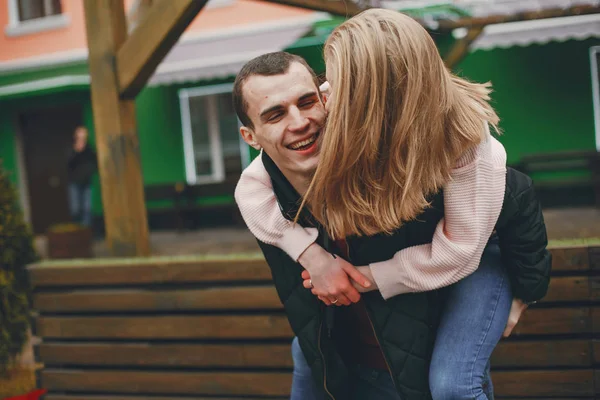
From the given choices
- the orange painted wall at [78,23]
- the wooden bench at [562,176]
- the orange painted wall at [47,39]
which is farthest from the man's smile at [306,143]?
the orange painted wall at [47,39]

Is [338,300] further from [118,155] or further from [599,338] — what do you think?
[118,155]

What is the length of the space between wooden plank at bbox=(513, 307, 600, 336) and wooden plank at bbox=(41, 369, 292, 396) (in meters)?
1.08

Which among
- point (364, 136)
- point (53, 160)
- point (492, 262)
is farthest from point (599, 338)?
point (53, 160)

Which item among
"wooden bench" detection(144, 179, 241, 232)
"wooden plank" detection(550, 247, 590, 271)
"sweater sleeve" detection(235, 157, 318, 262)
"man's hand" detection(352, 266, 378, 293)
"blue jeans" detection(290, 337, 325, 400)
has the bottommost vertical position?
"wooden bench" detection(144, 179, 241, 232)

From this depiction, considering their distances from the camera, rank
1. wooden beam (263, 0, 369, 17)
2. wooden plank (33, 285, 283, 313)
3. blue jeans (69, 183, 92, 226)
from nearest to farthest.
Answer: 1. wooden plank (33, 285, 283, 313)
2. wooden beam (263, 0, 369, 17)
3. blue jeans (69, 183, 92, 226)

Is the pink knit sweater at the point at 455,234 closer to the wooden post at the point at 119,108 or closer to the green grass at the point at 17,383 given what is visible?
the green grass at the point at 17,383

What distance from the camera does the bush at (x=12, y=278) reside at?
→ 158 inches

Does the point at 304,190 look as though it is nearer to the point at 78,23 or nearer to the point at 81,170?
the point at 81,170

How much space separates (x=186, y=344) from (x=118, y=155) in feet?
6.63

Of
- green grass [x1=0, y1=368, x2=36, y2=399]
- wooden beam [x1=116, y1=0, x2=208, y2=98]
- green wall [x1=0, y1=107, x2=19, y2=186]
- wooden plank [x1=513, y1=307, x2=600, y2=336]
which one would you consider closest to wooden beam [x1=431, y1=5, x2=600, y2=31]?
wooden beam [x1=116, y1=0, x2=208, y2=98]

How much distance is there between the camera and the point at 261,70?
1.92 meters

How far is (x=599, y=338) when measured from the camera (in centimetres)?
258

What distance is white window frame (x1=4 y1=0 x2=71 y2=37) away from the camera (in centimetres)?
1311

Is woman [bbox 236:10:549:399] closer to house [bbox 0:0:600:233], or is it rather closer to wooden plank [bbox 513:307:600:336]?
wooden plank [bbox 513:307:600:336]
